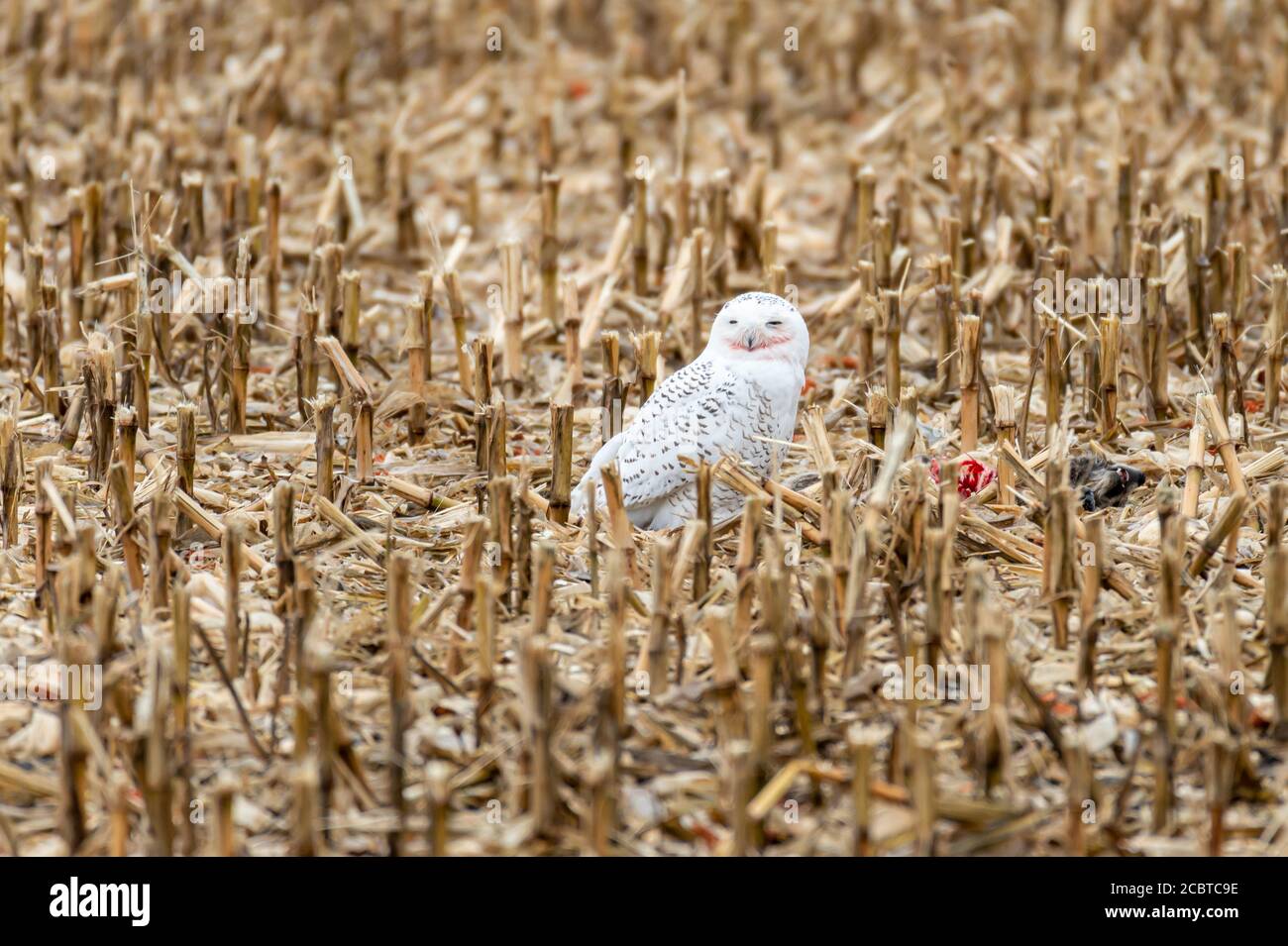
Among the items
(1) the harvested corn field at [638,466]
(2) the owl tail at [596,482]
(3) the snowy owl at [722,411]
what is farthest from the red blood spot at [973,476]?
(2) the owl tail at [596,482]

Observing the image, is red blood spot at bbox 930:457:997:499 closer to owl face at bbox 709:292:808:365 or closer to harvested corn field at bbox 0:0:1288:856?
harvested corn field at bbox 0:0:1288:856

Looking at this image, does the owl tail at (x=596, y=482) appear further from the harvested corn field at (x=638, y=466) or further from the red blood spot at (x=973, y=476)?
the red blood spot at (x=973, y=476)

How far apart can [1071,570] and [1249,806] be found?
0.80 metres

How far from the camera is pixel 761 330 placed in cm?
500

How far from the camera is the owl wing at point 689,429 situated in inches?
195

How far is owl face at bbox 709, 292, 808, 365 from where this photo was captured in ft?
16.4

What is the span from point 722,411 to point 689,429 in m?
0.10

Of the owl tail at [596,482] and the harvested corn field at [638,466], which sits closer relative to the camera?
the harvested corn field at [638,466]

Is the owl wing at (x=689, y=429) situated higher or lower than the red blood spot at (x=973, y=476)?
higher

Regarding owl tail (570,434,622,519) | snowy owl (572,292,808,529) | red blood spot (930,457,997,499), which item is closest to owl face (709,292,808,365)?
snowy owl (572,292,808,529)

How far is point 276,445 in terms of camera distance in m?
5.72

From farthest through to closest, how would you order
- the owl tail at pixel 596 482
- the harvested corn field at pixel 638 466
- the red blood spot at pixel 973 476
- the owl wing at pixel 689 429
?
the red blood spot at pixel 973 476, the owl tail at pixel 596 482, the owl wing at pixel 689 429, the harvested corn field at pixel 638 466

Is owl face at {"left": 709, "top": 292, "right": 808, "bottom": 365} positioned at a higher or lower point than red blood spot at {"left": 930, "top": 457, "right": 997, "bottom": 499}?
higher

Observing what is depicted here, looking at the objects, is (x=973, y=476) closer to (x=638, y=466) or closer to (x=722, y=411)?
(x=722, y=411)
